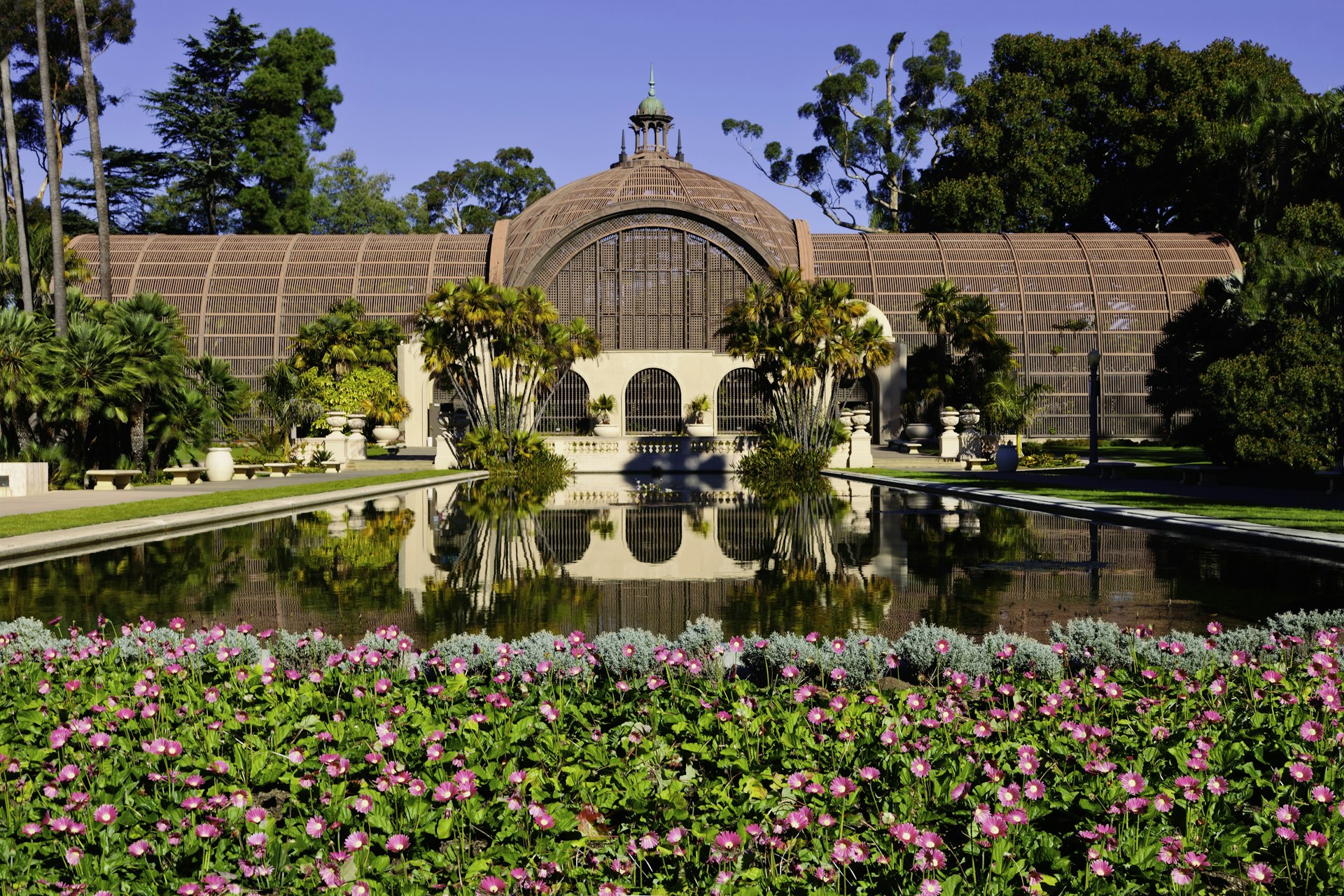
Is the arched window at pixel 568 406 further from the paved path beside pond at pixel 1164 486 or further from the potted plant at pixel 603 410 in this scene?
the paved path beside pond at pixel 1164 486

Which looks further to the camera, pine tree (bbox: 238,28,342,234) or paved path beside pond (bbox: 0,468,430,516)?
pine tree (bbox: 238,28,342,234)

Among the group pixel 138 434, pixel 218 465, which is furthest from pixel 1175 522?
pixel 138 434

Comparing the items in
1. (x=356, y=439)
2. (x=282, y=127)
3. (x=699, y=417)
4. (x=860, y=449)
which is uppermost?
(x=282, y=127)

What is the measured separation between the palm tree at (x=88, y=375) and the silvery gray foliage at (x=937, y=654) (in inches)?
969

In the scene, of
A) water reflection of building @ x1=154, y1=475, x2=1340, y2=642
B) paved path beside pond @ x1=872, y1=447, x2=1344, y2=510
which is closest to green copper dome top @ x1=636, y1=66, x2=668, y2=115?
paved path beside pond @ x1=872, y1=447, x2=1344, y2=510

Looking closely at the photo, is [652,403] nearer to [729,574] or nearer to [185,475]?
[185,475]

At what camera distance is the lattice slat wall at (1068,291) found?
180 feet

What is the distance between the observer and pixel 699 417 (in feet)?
170

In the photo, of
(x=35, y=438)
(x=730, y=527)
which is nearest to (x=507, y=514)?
(x=730, y=527)

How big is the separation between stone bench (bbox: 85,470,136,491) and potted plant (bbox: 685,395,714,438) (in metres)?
27.8

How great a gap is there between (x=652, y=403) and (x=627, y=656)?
46.3 meters

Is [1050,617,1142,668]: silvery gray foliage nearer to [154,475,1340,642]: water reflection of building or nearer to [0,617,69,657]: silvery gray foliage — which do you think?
[154,475,1340,642]: water reflection of building

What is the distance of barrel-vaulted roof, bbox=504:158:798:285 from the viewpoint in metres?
52.4

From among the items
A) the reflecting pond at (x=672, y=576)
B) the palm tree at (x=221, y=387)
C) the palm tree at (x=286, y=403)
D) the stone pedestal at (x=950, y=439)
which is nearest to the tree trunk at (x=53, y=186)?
the palm tree at (x=221, y=387)
